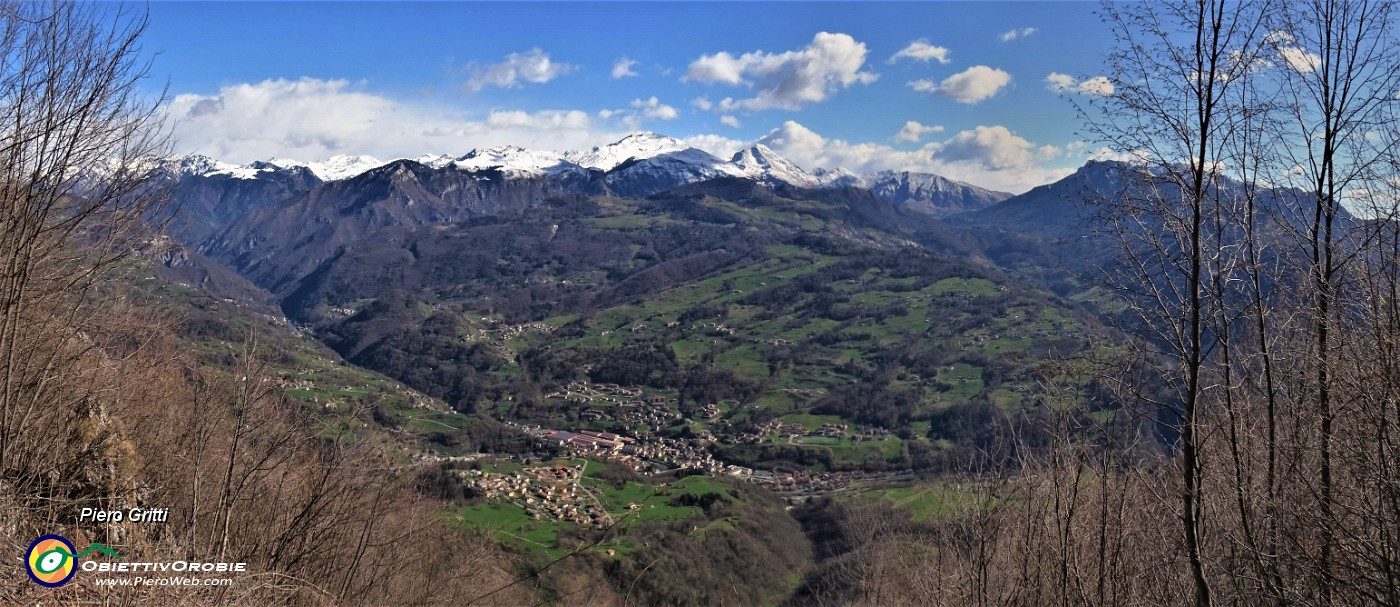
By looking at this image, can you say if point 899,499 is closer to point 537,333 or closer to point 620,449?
point 620,449

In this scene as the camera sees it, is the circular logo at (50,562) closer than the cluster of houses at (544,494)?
Yes

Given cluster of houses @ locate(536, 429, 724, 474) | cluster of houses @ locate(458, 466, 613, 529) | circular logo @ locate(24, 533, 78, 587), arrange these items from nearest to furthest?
circular logo @ locate(24, 533, 78, 587) < cluster of houses @ locate(458, 466, 613, 529) < cluster of houses @ locate(536, 429, 724, 474)

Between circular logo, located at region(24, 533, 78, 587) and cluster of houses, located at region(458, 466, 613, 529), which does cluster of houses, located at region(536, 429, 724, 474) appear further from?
circular logo, located at region(24, 533, 78, 587)

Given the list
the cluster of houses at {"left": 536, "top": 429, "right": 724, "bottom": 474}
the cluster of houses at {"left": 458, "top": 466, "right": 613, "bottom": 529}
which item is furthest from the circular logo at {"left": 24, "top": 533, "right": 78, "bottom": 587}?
the cluster of houses at {"left": 536, "top": 429, "right": 724, "bottom": 474}

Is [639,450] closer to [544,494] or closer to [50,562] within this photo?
[544,494]

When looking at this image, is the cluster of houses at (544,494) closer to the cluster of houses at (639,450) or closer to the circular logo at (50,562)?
the cluster of houses at (639,450)

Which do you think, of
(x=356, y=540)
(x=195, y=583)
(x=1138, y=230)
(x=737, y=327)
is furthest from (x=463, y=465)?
(x=737, y=327)

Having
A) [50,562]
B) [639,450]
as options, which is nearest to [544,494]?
[639,450]

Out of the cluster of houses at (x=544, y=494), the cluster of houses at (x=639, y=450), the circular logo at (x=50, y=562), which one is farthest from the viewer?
the cluster of houses at (x=639, y=450)

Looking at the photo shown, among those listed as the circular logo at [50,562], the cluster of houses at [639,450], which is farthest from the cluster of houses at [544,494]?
the circular logo at [50,562]
